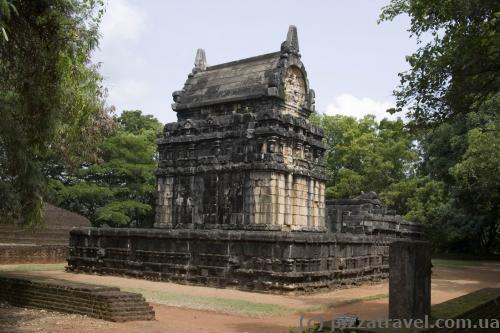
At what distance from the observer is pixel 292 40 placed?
21062 millimetres

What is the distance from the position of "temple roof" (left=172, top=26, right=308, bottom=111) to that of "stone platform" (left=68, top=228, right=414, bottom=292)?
5983mm

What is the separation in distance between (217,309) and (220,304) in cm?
60

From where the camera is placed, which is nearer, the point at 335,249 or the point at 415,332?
the point at 415,332

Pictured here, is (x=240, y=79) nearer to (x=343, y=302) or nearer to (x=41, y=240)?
(x=343, y=302)

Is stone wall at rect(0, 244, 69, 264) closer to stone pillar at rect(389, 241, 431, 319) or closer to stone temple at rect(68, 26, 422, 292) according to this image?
stone temple at rect(68, 26, 422, 292)

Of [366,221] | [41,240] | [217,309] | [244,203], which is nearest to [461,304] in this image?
[217,309]

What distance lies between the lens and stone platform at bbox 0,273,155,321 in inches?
393

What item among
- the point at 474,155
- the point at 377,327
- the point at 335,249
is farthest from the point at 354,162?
the point at 377,327

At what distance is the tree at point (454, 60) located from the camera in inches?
444

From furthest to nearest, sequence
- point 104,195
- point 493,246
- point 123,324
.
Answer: point 493,246 → point 104,195 → point 123,324

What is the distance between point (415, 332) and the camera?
5.91m

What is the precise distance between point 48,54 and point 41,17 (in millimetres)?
719

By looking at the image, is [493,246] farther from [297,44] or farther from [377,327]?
[377,327]

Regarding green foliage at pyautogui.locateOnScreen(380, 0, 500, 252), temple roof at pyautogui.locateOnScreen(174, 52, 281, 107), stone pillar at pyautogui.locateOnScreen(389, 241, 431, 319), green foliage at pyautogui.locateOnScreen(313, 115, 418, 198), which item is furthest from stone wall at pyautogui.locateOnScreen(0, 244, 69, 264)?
green foliage at pyautogui.locateOnScreen(313, 115, 418, 198)
